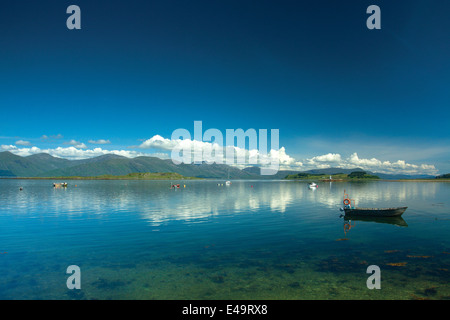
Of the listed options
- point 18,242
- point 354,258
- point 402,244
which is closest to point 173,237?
point 18,242

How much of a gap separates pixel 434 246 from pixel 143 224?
50.7 m

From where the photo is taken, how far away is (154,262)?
29812 mm

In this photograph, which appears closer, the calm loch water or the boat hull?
the calm loch water

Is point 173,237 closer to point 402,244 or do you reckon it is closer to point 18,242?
point 18,242

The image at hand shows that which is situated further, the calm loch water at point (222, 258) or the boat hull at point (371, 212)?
the boat hull at point (371, 212)

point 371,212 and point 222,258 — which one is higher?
point 222,258

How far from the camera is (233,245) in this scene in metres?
37.1

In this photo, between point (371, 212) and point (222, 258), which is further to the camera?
point (371, 212)

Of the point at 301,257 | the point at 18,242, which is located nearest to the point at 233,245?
the point at 301,257
